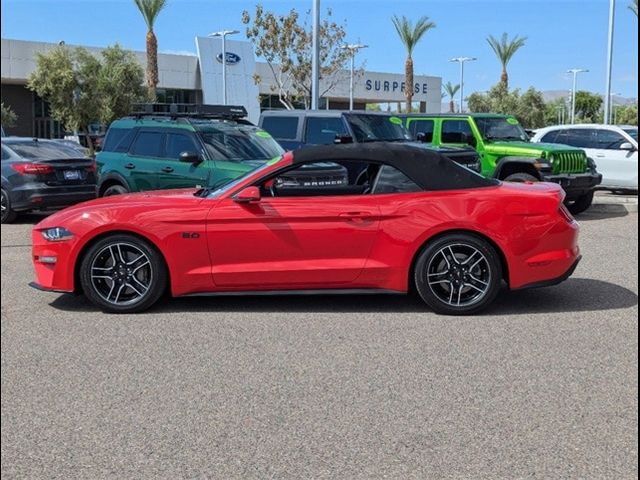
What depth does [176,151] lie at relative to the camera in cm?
1137

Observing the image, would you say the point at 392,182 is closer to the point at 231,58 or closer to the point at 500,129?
the point at 500,129

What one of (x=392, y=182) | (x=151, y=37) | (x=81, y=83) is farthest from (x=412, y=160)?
(x=151, y=37)

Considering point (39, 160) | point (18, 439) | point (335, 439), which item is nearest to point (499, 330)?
point (335, 439)

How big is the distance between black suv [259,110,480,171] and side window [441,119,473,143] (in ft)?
4.00

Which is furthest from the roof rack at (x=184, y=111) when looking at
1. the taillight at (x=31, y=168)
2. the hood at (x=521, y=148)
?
the hood at (x=521, y=148)

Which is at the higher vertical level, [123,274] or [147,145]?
[147,145]

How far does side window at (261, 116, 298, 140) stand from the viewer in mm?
14453

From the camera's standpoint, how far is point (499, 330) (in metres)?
6.11

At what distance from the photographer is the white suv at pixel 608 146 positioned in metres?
16.8

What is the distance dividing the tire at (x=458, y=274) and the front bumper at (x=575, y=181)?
25.5 ft

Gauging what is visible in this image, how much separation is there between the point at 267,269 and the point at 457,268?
164 centimetres

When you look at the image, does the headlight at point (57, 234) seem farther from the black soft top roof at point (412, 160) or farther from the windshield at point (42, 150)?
the windshield at point (42, 150)

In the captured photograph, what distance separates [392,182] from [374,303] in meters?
1.13

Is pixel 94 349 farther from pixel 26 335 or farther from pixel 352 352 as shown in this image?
pixel 352 352
